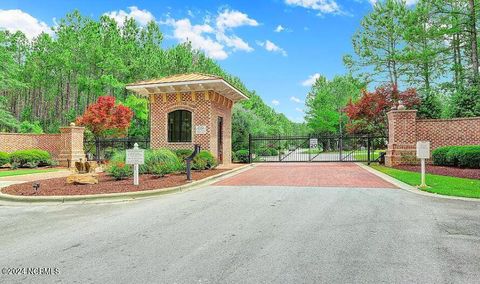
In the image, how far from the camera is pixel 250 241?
15.0 ft

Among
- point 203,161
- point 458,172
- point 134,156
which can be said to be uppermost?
point 134,156

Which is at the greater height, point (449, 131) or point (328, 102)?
point (328, 102)

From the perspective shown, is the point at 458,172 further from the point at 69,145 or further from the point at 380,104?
the point at 69,145

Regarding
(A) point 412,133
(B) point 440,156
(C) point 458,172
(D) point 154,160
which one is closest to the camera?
(C) point 458,172

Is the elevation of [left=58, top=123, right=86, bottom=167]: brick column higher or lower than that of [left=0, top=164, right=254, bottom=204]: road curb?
higher

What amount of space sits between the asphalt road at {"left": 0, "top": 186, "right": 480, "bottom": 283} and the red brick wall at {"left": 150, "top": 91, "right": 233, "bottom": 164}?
379 inches

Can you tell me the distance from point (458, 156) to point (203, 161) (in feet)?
37.0

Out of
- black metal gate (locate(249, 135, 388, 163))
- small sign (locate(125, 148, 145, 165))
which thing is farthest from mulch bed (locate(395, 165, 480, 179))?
small sign (locate(125, 148, 145, 165))

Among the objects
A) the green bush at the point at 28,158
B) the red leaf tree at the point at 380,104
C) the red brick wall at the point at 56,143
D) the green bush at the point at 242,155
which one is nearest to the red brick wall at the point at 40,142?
the red brick wall at the point at 56,143

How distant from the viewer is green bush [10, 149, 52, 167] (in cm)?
Result: 1842

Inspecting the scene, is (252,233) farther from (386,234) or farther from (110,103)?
(110,103)

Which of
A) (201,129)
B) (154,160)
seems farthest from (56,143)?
(154,160)

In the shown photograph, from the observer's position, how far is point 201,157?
15.2 m

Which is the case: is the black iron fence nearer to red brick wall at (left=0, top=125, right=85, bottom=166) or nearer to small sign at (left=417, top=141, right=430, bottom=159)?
red brick wall at (left=0, top=125, right=85, bottom=166)
